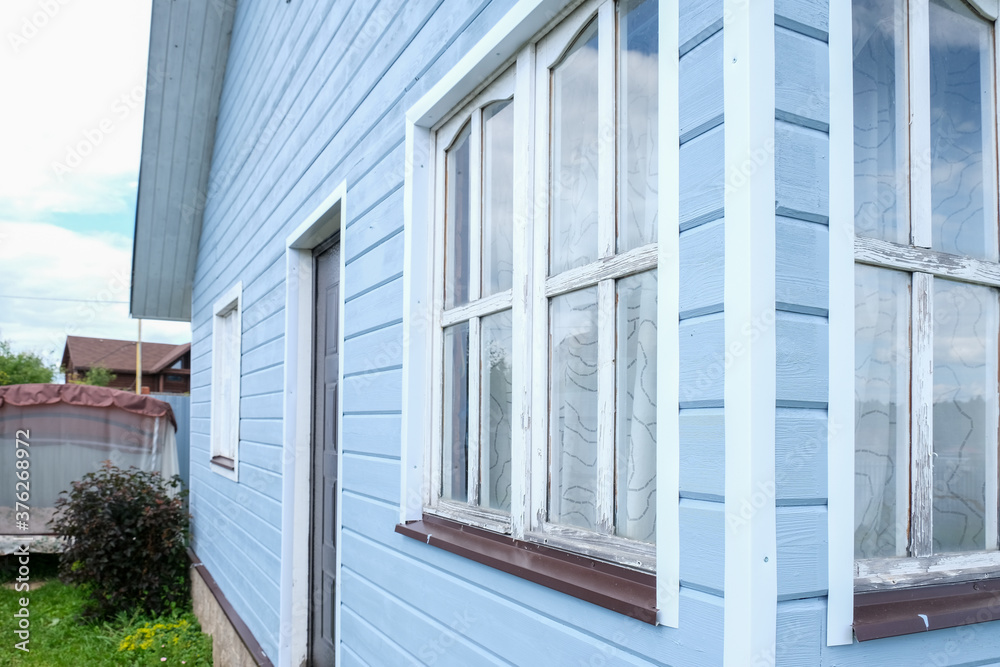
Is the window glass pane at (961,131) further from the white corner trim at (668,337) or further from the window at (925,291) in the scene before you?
the white corner trim at (668,337)

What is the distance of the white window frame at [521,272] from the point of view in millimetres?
1420

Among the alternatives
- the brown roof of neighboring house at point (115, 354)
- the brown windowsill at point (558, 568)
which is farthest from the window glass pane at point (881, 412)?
the brown roof of neighboring house at point (115, 354)

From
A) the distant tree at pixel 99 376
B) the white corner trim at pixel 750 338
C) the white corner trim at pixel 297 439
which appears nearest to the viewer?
the white corner trim at pixel 750 338

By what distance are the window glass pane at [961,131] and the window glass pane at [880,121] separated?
0.11 meters

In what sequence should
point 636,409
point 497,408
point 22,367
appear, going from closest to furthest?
point 636,409 → point 497,408 → point 22,367

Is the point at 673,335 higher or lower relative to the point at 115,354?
lower

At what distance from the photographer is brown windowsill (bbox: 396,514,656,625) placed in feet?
4.80

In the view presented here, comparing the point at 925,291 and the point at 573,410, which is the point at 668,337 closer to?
the point at 573,410

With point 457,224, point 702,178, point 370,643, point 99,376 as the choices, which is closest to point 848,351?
point 702,178

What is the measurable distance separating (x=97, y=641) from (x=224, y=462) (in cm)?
201

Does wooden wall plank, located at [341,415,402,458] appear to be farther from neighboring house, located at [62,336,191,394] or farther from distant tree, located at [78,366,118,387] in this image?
neighboring house, located at [62,336,191,394]

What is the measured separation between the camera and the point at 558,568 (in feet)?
5.69

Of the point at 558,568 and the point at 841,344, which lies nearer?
the point at 841,344

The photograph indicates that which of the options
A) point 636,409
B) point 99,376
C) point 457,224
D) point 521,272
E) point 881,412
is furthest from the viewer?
point 99,376
